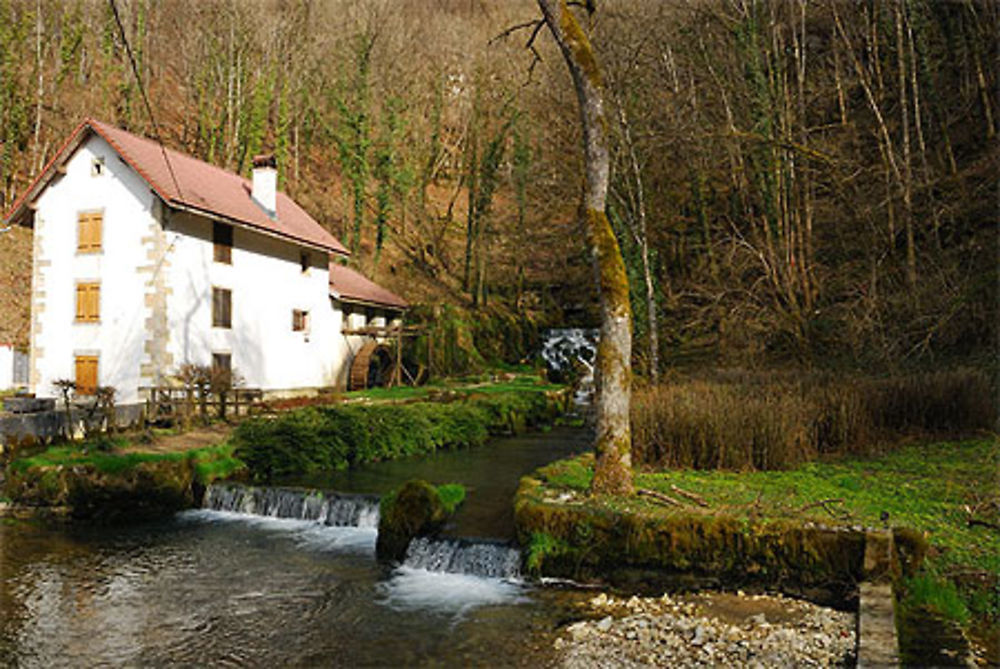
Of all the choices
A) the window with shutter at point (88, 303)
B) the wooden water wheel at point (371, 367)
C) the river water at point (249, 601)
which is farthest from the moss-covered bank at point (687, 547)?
the wooden water wheel at point (371, 367)

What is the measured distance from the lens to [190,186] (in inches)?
838

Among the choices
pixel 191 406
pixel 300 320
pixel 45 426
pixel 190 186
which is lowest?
pixel 45 426

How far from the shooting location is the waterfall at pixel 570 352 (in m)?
32.8

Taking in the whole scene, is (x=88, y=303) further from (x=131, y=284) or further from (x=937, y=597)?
(x=937, y=597)

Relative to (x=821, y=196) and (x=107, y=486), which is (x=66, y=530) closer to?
(x=107, y=486)

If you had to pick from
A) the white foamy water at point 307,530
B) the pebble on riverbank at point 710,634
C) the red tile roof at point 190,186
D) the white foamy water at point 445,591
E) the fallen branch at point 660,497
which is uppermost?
the red tile roof at point 190,186

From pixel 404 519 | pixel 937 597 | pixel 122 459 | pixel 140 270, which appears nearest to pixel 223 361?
pixel 140 270

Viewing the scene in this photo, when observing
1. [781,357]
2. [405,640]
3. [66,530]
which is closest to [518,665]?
[405,640]

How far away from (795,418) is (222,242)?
707 inches

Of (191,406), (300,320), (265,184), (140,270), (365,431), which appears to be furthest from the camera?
(300,320)

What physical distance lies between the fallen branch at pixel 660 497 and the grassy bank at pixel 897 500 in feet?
0.16

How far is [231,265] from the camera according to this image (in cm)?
2209

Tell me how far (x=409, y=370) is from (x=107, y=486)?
66.1 feet

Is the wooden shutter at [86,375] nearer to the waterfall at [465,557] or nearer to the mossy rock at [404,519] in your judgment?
the mossy rock at [404,519]
